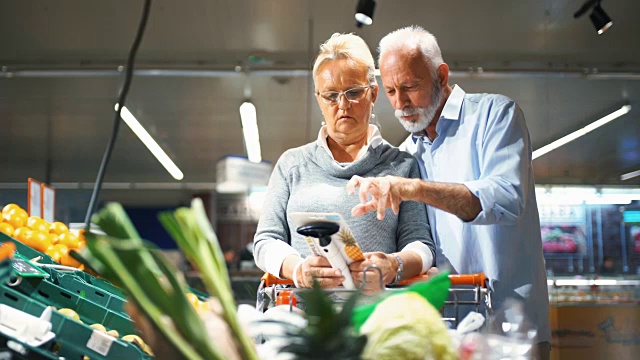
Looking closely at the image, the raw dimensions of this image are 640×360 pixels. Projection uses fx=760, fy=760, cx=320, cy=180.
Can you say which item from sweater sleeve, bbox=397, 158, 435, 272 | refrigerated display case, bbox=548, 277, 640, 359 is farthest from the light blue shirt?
refrigerated display case, bbox=548, 277, 640, 359

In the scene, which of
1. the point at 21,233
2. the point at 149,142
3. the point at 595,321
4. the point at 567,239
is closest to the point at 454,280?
the point at 21,233

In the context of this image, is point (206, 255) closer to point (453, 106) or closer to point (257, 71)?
point (453, 106)

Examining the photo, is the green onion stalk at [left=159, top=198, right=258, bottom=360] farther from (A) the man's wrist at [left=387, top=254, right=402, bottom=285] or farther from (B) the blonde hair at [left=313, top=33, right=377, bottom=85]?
(B) the blonde hair at [left=313, top=33, right=377, bottom=85]

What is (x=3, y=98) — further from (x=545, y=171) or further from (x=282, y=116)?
(x=545, y=171)

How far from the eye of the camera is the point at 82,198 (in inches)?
391

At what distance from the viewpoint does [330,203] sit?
1.47m

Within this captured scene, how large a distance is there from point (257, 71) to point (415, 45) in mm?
6565

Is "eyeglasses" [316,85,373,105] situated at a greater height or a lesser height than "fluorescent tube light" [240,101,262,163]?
lesser

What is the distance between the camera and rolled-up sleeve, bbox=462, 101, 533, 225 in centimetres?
139

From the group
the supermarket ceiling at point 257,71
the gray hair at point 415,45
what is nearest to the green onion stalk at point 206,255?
the gray hair at point 415,45

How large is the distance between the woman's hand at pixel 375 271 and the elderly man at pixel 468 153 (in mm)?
303

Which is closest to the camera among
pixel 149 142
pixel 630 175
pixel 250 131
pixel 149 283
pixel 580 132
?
pixel 149 283

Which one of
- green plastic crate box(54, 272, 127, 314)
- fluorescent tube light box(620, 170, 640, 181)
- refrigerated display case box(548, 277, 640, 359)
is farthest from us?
fluorescent tube light box(620, 170, 640, 181)

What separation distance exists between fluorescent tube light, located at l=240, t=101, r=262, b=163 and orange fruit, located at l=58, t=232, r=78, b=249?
7064mm
